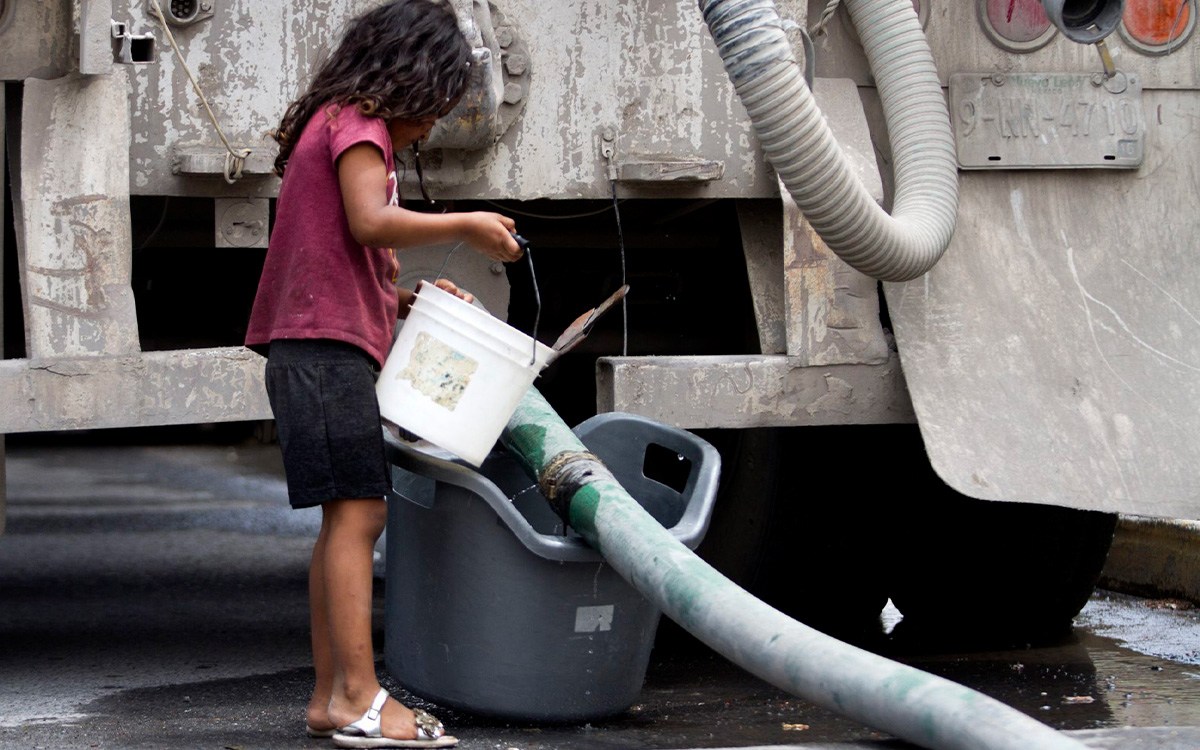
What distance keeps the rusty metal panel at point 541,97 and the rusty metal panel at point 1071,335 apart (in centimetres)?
47

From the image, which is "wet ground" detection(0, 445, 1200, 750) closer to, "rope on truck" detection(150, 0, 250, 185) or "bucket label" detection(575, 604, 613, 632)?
"bucket label" detection(575, 604, 613, 632)

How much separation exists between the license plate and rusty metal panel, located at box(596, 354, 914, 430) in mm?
502

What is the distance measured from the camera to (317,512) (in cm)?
680

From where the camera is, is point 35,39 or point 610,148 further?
point 610,148

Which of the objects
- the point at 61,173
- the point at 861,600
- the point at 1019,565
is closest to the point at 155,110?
the point at 61,173

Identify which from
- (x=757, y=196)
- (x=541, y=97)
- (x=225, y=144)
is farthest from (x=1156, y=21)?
(x=225, y=144)

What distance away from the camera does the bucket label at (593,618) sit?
2473 mm

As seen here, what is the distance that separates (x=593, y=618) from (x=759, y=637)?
554 millimetres

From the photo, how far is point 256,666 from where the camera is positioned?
11.5 ft

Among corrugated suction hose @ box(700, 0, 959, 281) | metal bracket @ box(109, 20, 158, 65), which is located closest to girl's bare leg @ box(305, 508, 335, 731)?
metal bracket @ box(109, 20, 158, 65)

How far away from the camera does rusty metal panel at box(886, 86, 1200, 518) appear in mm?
2918

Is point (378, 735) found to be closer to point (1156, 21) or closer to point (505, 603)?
point (505, 603)

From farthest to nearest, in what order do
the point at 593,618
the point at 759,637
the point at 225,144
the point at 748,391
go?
the point at 748,391 < the point at 225,144 < the point at 593,618 < the point at 759,637

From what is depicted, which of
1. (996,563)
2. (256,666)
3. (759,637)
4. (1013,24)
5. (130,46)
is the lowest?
(256,666)
